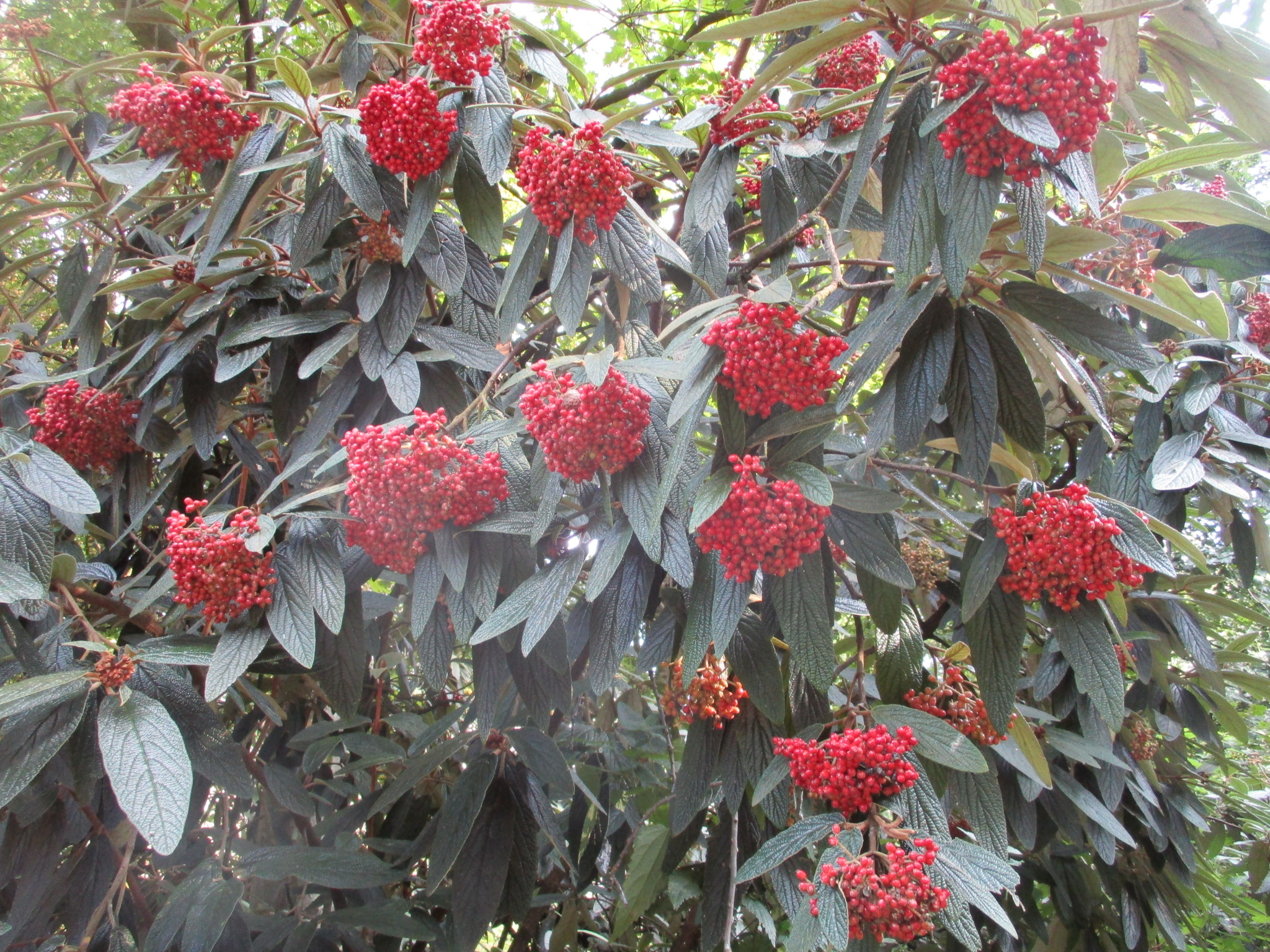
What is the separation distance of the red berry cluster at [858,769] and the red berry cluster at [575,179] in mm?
915

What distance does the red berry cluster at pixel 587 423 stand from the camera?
1109 millimetres

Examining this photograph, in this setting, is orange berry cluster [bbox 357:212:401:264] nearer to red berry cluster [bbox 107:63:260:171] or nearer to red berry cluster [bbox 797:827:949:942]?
red berry cluster [bbox 107:63:260:171]

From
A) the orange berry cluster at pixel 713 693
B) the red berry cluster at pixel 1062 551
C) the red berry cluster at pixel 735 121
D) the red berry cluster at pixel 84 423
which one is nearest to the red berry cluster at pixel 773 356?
the red berry cluster at pixel 1062 551

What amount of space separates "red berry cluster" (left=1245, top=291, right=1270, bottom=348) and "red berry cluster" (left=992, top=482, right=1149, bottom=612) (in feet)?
4.53

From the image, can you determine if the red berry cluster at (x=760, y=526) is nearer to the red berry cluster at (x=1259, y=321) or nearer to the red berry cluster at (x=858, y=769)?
the red berry cluster at (x=858, y=769)

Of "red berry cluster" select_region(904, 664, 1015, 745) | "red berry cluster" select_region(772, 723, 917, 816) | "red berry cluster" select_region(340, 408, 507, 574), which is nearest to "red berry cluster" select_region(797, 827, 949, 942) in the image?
"red berry cluster" select_region(772, 723, 917, 816)

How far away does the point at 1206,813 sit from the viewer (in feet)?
9.41

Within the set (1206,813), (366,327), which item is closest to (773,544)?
(366,327)

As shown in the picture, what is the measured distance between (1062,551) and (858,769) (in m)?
0.45

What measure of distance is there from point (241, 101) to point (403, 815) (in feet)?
5.96

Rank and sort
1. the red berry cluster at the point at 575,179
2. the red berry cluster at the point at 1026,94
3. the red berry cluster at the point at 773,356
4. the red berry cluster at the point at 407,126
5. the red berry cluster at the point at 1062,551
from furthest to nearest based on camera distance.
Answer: the red berry cluster at the point at 407,126 → the red berry cluster at the point at 575,179 → the red berry cluster at the point at 1062,551 → the red berry cluster at the point at 773,356 → the red berry cluster at the point at 1026,94

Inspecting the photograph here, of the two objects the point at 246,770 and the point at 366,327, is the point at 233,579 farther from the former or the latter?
the point at 366,327

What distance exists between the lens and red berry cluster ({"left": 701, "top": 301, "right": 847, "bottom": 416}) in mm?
1021

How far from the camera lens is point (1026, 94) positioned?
934 millimetres
